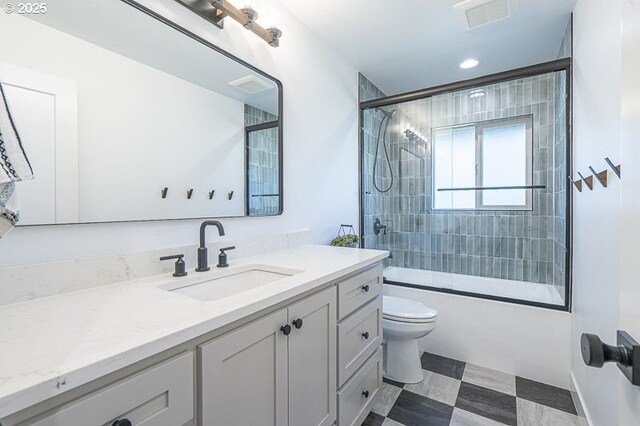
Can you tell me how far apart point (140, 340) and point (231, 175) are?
3.43 feet

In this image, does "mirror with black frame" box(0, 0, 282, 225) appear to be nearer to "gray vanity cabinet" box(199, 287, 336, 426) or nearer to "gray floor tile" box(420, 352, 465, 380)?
"gray vanity cabinet" box(199, 287, 336, 426)

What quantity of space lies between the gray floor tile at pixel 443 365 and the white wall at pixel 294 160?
1145 mm

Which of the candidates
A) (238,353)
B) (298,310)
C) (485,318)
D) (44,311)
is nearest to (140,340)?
(238,353)

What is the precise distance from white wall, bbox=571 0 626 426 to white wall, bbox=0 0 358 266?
4.98 ft

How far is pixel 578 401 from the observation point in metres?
1.66

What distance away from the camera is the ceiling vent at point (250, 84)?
1.58 m

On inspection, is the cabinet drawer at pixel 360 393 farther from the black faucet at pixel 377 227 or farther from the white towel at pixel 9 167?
the black faucet at pixel 377 227

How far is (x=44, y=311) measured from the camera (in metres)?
0.79

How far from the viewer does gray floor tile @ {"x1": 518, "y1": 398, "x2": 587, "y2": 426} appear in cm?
156

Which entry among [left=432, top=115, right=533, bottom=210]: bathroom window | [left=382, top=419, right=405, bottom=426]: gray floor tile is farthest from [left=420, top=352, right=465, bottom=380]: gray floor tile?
[left=432, top=115, right=533, bottom=210]: bathroom window

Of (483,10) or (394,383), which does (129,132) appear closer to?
(394,383)

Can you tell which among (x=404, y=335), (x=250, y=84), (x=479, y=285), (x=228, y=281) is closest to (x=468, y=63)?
(x=479, y=285)

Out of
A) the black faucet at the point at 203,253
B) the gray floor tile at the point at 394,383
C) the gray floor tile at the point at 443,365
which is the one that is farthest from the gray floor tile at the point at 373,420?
the black faucet at the point at 203,253

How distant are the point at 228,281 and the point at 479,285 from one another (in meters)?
2.16
